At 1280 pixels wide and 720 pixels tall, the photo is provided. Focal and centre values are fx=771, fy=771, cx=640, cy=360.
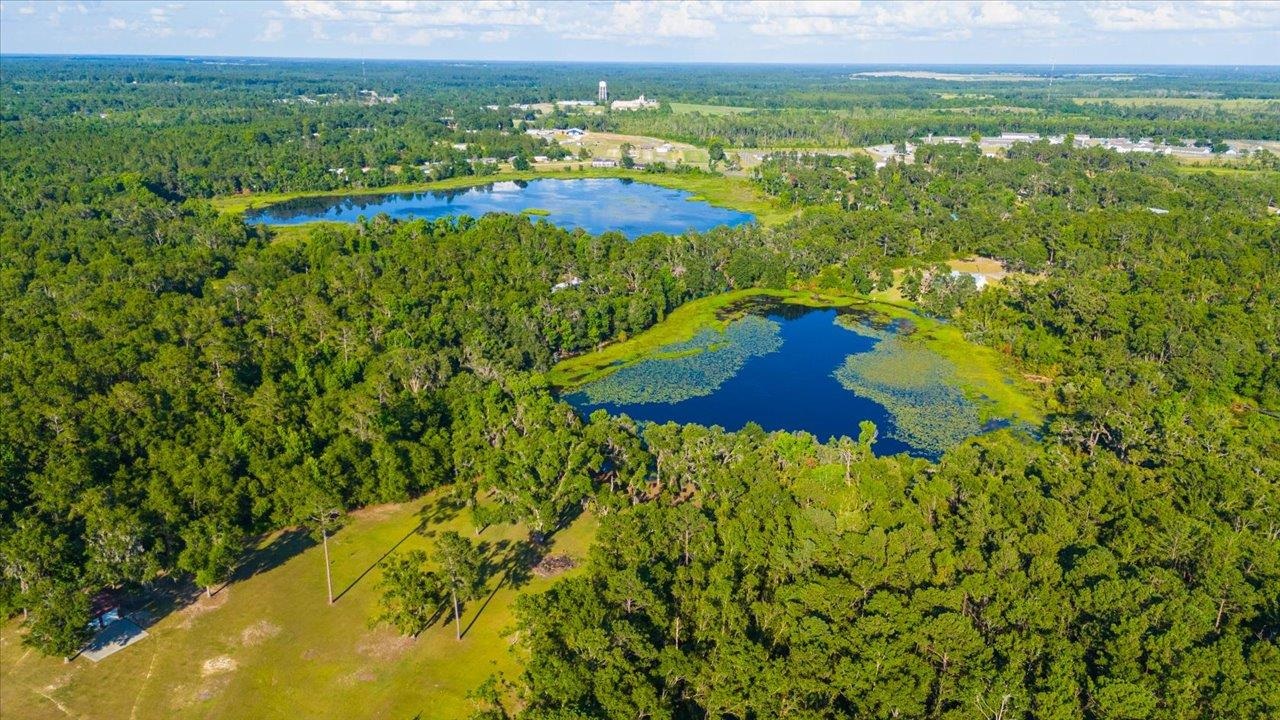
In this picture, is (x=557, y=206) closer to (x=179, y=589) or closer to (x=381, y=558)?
(x=381, y=558)

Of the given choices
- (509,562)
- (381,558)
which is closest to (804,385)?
(509,562)

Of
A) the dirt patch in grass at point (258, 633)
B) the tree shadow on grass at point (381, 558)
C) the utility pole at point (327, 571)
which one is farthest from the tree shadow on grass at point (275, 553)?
the dirt patch in grass at point (258, 633)

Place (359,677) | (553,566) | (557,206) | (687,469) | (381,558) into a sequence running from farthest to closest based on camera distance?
(557,206), (687,469), (381,558), (553,566), (359,677)

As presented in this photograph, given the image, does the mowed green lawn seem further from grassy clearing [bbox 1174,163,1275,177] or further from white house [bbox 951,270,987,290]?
grassy clearing [bbox 1174,163,1275,177]

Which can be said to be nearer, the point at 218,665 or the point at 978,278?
the point at 218,665

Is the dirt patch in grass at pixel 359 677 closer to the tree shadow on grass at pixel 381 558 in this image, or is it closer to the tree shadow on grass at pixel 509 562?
the tree shadow on grass at pixel 381 558

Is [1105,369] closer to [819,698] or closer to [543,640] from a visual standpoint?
[819,698]

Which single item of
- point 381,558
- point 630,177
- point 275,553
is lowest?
point 381,558
